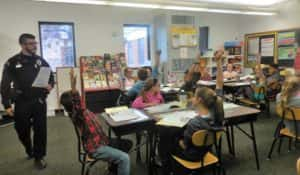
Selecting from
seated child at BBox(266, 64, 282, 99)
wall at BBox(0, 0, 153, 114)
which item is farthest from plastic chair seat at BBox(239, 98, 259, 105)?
wall at BBox(0, 0, 153, 114)

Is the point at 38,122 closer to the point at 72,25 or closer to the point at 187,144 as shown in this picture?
the point at 187,144

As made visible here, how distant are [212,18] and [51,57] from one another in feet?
15.8

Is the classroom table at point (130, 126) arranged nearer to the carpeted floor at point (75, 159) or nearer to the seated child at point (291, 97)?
the carpeted floor at point (75, 159)

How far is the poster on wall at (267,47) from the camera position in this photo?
6773 millimetres

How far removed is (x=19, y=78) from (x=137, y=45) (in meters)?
4.25

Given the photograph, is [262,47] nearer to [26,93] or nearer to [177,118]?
[177,118]

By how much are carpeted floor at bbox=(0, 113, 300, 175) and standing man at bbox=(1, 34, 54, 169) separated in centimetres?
24

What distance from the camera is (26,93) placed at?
275 cm

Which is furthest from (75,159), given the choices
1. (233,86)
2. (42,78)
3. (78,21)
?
(78,21)

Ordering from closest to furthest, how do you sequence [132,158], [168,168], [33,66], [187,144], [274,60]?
[187,144], [168,168], [33,66], [132,158], [274,60]

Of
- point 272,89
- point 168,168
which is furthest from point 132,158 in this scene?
point 272,89

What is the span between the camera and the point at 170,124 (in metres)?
2.12

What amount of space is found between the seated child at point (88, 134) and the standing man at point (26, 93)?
3.14 ft

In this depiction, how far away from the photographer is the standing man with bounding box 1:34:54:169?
2.73 meters
